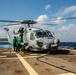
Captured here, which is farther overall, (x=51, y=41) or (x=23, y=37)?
(x=23, y=37)

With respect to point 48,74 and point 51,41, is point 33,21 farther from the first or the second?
point 48,74

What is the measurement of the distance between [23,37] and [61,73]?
1924 cm

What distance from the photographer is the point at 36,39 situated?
25547 millimetres

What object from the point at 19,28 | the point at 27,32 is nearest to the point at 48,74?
the point at 27,32

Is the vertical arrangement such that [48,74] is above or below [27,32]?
below

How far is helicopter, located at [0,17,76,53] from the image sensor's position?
24.2 meters

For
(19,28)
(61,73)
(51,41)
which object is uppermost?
(19,28)

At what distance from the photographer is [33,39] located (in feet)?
86.4

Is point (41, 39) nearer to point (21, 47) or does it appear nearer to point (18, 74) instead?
point (21, 47)

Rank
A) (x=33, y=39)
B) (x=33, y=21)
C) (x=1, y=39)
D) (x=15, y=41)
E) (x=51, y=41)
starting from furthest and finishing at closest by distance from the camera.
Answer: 1. (x=1, y=39)
2. (x=15, y=41)
3. (x=33, y=21)
4. (x=33, y=39)
5. (x=51, y=41)

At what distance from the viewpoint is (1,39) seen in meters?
45.3

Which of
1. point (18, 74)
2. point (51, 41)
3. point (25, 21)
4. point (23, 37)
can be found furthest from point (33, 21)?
point (18, 74)

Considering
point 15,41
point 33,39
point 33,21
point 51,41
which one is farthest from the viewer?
point 15,41

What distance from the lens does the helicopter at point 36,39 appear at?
2416cm
